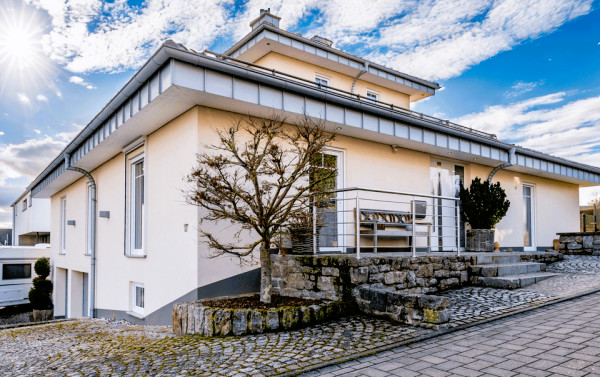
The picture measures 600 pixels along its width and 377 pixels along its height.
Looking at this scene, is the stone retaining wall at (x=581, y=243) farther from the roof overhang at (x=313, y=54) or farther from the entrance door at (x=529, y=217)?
the roof overhang at (x=313, y=54)

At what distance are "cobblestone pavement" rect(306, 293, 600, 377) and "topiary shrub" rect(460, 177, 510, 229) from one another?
5.77 meters

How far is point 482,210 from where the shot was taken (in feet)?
35.7

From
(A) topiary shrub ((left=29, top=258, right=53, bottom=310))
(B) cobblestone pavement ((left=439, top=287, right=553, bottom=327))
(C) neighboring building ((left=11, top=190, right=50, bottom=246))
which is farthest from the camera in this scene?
(C) neighboring building ((left=11, top=190, right=50, bottom=246))

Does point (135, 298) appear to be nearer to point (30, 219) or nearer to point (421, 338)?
point (421, 338)

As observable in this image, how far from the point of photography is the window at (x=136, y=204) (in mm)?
9203

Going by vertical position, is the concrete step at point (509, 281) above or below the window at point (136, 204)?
below

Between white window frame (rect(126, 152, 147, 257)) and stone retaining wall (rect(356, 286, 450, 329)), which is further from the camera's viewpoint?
white window frame (rect(126, 152, 147, 257))

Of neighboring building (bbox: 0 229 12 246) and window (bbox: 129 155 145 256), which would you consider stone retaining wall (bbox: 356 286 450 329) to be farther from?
neighboring building (bbox: 0 229 12 246)

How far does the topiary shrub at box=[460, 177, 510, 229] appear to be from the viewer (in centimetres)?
1091

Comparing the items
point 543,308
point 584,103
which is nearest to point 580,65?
point 584,103

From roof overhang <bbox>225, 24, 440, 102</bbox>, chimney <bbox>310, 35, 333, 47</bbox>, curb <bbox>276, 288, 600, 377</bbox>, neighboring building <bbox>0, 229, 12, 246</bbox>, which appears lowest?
neighboring building <bbox>0, 229, 12, 246</bbox>

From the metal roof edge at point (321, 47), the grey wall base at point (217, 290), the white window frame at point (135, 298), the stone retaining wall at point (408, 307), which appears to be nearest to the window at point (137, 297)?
the white window frame at point (135, 298)

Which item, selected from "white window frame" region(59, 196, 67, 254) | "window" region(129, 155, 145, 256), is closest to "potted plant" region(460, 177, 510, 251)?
"window" region(129, 155, 145, 256)

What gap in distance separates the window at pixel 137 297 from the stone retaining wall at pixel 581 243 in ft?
38.0
